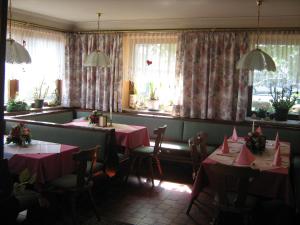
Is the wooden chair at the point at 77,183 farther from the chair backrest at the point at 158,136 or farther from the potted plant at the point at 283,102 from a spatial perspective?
the potted plant at the point at 283,102

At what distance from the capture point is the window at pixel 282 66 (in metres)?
5.58

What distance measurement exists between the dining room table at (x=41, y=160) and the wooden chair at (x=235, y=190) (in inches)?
63.5

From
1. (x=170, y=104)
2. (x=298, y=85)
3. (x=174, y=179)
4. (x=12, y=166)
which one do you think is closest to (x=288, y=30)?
(x=298, y=85)

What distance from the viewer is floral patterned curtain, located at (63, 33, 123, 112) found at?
675cm

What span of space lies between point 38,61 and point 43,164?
3449 mm

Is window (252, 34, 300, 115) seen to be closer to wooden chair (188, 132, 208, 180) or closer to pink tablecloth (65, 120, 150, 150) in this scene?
wooden chair (188, 132, 208, 180)

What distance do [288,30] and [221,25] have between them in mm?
1084

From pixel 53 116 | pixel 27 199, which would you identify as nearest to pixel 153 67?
pixel 53 116

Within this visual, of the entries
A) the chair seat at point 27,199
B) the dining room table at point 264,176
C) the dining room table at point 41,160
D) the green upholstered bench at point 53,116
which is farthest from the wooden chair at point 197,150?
the green upholstered bench at point 53,116

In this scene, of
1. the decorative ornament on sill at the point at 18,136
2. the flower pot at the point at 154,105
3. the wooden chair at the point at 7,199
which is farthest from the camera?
the flower pot at the point at 154,105

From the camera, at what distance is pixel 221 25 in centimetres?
595

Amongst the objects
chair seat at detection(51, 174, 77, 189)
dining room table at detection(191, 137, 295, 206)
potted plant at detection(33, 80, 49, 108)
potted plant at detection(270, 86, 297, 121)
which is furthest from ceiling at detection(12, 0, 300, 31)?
chair seat at detection(51, 174, 77, 189)

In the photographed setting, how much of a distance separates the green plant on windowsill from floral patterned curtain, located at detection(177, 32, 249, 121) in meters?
2.78

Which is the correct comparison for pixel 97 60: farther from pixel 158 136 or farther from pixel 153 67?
pixel 158 136
